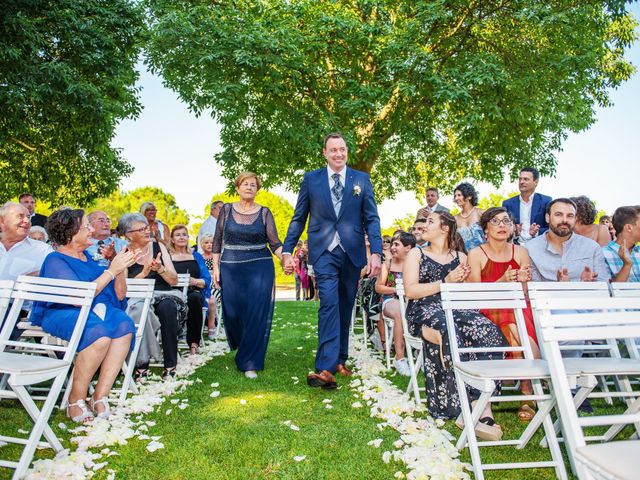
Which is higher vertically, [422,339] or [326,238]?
[326,238]

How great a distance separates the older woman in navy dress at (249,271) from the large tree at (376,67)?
7.11 metres

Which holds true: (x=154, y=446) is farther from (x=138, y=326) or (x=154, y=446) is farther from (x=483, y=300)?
(x=483, y=300)

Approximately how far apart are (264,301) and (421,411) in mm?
2295

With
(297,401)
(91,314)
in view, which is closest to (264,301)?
(297,401)

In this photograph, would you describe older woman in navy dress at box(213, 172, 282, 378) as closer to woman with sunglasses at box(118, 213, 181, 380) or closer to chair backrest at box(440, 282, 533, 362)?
woman with sunglasses at box(118, 213, 181, 380)

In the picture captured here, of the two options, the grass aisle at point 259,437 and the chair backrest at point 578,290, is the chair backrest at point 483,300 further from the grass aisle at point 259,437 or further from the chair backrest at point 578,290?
the grass aisle at point 259,437

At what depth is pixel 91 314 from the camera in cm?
442

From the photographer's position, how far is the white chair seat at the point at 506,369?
3125mm

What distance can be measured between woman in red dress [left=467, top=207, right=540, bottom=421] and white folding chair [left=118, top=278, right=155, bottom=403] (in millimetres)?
2922

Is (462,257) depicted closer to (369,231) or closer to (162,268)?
(369,231)

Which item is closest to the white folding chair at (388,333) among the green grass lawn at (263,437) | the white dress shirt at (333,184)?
the green grass lawn at (263,437)

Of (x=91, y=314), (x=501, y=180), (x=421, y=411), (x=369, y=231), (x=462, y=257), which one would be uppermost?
(x=501, y=180)

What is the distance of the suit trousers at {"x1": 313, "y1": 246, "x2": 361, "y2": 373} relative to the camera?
5234 mm

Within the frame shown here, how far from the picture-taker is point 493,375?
10.2 feet
